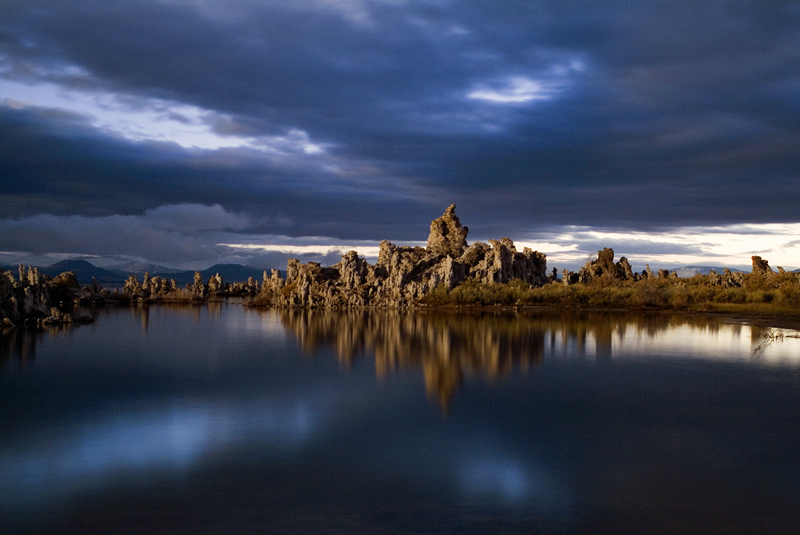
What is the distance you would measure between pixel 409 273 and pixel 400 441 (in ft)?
147

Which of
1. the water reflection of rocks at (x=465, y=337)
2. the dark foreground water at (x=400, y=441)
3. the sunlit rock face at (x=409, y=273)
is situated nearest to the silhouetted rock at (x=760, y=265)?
the sunlit rock face at (x=409, y=273)

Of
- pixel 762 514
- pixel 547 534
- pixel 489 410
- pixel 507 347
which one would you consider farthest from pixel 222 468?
pixel 507 347

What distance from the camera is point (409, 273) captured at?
183 feet

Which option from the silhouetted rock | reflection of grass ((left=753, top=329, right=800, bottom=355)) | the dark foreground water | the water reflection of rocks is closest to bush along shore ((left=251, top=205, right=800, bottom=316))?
the silhouetted rock

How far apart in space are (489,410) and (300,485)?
19.0ft

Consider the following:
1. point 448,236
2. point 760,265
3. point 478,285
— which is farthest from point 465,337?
point 760,265

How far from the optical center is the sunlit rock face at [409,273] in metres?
54.1

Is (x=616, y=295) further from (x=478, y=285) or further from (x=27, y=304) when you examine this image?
(x=27, y=304)

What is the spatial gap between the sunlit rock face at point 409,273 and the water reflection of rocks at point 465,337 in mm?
9446

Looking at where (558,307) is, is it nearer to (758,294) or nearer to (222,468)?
(758,294)

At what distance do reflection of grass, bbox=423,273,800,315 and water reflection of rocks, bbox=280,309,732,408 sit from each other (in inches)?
234

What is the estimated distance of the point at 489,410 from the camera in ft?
44.4

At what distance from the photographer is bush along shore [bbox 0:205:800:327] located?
161 feet

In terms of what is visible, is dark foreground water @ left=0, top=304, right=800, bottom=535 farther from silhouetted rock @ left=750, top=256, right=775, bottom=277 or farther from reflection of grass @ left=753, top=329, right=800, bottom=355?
silhouetted rock @ left=750, top=256, right=775, bottom=277
